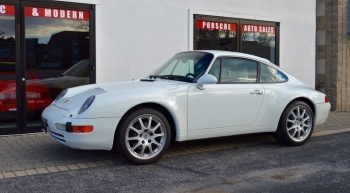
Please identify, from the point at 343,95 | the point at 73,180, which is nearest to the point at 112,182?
the point at 73,180

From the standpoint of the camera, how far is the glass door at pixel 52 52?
7.68 m

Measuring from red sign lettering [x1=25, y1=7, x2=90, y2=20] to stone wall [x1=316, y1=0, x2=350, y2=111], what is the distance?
755 centimetres

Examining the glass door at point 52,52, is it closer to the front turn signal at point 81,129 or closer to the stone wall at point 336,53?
the front turn signal at point 81,129

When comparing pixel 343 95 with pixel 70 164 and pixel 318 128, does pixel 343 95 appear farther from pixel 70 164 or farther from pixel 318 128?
pixel 70 164

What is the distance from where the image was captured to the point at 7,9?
24.4 feet

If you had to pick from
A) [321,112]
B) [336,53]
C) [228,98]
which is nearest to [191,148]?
[228,98]

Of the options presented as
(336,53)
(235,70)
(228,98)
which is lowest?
(228,98)

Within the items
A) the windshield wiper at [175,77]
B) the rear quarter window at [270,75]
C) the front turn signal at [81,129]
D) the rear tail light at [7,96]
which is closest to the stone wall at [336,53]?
the rear quarter window at [270,75]

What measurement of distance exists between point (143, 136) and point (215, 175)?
40.3 inches

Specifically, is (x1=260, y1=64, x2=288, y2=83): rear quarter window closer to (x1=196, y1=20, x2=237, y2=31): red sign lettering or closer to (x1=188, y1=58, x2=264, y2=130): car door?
(x1=188, y1=58, x2=264, y2=130): car door

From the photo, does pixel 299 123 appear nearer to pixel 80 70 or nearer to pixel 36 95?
pixel 80 70

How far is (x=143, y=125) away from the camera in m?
Answer: 5.33

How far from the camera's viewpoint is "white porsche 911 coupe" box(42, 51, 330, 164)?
512cm

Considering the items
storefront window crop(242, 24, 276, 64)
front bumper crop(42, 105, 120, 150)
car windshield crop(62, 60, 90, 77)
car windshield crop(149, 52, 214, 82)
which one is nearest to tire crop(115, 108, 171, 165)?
front bumper crop(42, 105, 120, 150)
